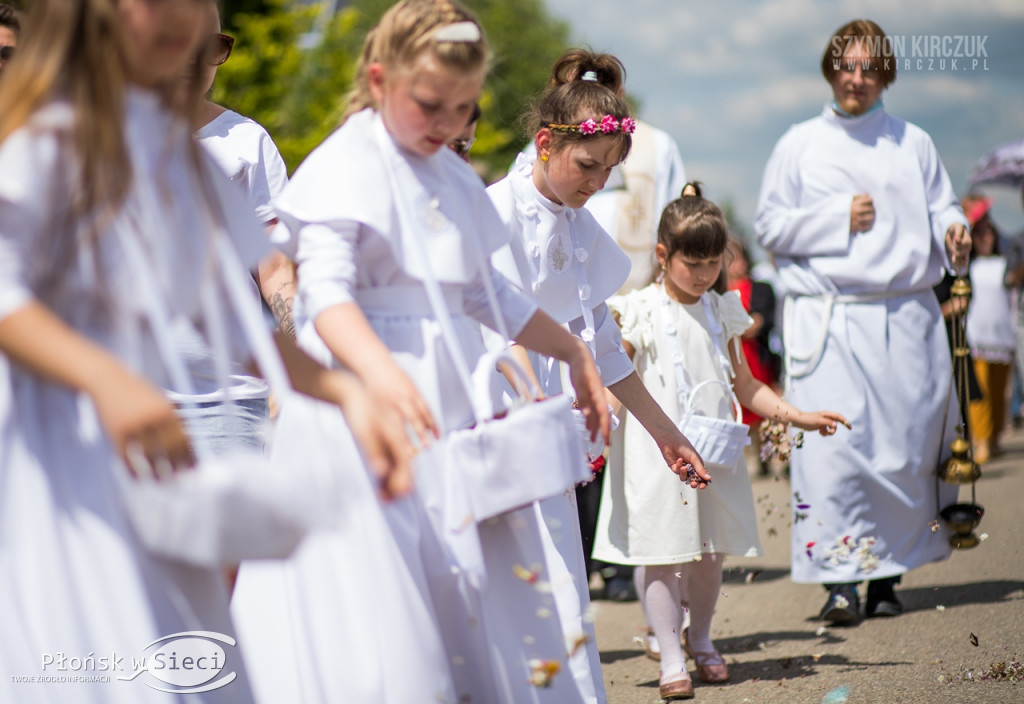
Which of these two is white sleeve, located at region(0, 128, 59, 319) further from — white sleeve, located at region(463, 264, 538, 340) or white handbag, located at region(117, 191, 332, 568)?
white sleeve, located at region(463, 264, 538, 340)

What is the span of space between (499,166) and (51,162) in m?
32.8

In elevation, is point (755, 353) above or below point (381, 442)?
above

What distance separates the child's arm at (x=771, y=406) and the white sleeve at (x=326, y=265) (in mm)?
2603

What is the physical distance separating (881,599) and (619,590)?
1.39m

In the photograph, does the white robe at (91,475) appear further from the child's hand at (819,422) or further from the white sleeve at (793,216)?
the white sleeve at (793,216)

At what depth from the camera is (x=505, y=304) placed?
2.64 m

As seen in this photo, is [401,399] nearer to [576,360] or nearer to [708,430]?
[576,360]

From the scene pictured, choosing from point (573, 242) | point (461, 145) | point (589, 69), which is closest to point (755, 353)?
point (589, 69)

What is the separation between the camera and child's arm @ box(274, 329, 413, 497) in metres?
2.00

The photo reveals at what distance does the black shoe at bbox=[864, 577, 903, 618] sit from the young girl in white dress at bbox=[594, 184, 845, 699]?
111 centimetres

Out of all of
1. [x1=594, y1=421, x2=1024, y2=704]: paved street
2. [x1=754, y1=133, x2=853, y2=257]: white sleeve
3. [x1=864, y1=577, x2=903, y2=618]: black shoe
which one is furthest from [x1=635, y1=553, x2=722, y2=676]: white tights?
[x1=754, y1=133, x2=853, y2=257]: white sleeve

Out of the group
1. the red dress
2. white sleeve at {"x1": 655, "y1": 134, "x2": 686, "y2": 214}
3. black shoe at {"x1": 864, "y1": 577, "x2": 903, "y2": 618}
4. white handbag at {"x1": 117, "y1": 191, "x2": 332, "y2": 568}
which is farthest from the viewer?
the red dress

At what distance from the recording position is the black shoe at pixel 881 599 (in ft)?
18.1

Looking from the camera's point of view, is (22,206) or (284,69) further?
(284,69)
